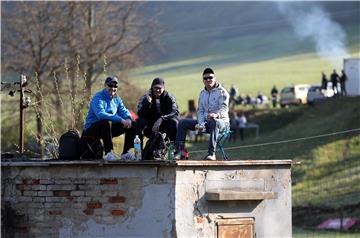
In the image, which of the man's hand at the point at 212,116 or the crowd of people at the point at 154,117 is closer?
the crowd of people at the point at 154,117

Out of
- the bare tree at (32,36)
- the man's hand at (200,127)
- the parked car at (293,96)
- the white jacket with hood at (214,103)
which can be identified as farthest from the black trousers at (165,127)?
the parked car at (293,96)

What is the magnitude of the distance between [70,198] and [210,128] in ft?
7.97

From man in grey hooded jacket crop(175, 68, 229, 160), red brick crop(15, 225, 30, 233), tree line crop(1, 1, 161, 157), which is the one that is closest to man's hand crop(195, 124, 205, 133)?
man in grey hooded jacket crop(175, 68, 229, 160)

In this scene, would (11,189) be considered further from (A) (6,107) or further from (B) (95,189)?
(A) (6,107)

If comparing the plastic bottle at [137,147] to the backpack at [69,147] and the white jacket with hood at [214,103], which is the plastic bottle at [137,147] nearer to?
the backpack at [69,147]

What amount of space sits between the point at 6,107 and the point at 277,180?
3720 centimetres

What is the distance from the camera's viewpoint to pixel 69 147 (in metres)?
18.6

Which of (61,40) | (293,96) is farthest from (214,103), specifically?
(293,96)

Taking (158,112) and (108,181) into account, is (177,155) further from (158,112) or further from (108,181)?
(108,181)

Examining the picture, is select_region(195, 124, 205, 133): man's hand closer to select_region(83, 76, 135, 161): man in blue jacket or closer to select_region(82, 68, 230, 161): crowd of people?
select_region(82, 68, 230, 161): crowd of people

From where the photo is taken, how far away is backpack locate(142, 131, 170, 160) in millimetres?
18156

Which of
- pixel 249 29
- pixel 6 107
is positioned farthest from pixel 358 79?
pixel 249 29

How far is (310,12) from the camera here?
11338 centimetres

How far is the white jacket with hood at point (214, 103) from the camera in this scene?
63.5ft
